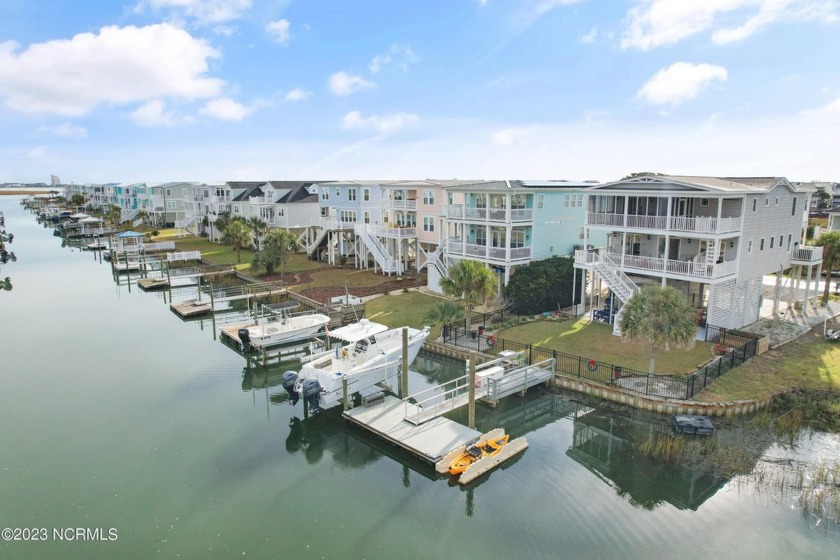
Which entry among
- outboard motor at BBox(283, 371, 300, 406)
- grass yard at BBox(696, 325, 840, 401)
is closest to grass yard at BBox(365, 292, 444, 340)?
outboard motor at BBox(283, 371, 300, 406)

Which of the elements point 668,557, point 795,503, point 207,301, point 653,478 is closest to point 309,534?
point 668,557

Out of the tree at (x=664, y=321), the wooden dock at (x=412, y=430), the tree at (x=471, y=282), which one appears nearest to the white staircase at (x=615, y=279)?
the tree at (x=664, y=321)

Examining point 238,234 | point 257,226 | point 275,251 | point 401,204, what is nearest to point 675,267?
point 401,204

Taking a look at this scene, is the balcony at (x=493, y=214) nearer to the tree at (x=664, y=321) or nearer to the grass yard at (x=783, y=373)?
the tree at (x=664, y=321)

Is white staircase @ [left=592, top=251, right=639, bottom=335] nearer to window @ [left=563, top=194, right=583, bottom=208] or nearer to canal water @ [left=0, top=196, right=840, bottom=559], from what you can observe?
canal water @ [left=0, top=196, right=840, bottom=559]

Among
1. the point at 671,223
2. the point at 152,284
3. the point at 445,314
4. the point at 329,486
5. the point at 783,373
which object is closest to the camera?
the point at 329,486

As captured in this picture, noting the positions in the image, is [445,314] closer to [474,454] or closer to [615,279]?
[615,279]
